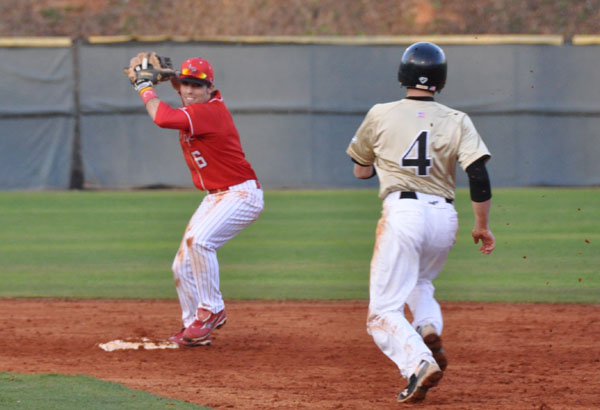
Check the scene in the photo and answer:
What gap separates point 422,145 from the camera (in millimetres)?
4586

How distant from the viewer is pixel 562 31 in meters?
26.5

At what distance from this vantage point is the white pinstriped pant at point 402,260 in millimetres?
4492

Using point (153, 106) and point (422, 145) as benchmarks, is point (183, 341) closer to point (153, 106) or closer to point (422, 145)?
point (153, 106)

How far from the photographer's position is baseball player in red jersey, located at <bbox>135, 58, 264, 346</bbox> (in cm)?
618

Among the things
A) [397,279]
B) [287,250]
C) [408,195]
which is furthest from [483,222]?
[287,250]

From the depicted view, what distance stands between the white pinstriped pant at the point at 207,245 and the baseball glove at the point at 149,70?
34.1 inches

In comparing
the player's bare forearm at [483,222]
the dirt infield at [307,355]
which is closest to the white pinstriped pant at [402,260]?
the player's bare forearm at [483,222]

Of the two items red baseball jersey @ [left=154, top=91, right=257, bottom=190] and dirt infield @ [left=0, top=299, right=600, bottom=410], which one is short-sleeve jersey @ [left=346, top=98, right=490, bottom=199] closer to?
dirt infield @ [left=0, top=299, right=600, bottom=410]

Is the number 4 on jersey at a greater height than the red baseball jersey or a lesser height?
greater

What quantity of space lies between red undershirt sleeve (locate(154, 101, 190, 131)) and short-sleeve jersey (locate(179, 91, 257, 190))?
0.35 feet

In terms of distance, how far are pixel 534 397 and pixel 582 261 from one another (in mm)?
5520

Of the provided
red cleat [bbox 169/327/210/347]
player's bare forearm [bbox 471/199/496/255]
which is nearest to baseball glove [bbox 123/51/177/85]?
red cleat [bbox 169/327/210/347]

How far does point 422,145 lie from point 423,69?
1.31ft

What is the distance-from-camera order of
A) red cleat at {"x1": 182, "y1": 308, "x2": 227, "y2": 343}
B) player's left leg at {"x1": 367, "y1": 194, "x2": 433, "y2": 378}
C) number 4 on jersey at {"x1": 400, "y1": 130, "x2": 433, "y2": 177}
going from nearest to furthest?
1. player's left leg at {"x1": 367, "y1": 194, "x2": 433, "y2": 378}
2. number 4 on jersey at {"x1": 400, "y1": 130, "x2": 433, "y2": 177}
3. red cleat at {"x1": 182, "y1": 308, "x2": 227, "y2": 343}
